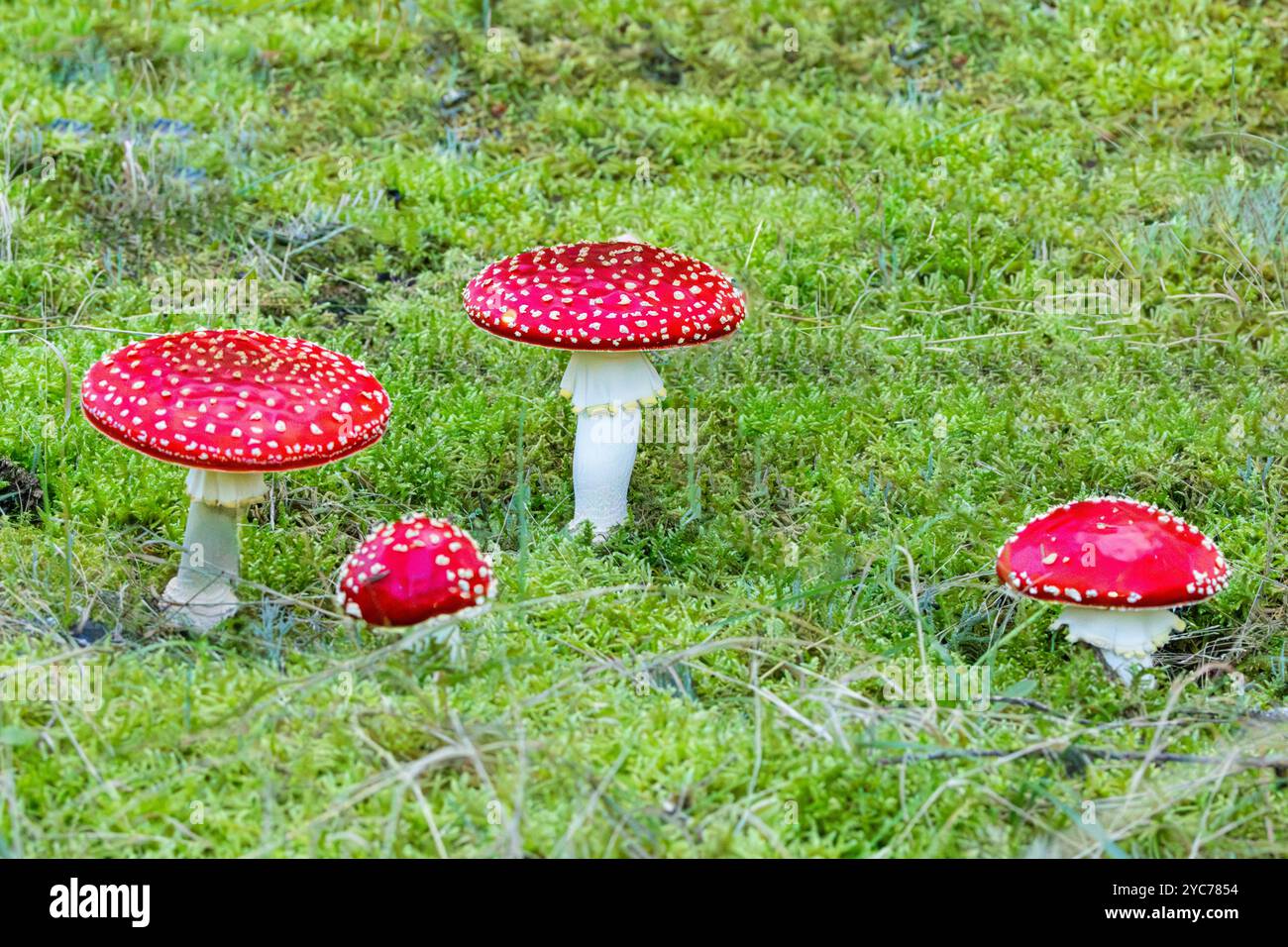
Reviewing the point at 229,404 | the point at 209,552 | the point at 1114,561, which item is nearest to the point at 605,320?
the point at 229,404

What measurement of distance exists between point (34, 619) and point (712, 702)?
2.25 meters

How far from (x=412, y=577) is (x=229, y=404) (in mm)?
785

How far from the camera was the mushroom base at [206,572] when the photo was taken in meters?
4.80

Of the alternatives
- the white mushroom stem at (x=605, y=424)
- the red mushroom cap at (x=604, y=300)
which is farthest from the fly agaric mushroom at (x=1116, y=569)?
the white mushroom stem at (x=605, y=424)

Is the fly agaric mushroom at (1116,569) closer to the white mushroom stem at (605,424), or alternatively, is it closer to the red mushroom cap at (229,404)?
the white mushroom stem at (605,424)

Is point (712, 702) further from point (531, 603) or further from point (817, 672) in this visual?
point (531, 603)

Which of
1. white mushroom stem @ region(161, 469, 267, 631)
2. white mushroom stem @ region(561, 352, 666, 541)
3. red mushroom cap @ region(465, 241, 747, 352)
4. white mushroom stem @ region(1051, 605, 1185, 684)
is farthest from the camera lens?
white mushroom stem @ region(561, 352, 666, 541)

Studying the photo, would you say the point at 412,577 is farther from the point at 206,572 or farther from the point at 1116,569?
the point at 1116,569

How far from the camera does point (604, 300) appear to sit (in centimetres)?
491

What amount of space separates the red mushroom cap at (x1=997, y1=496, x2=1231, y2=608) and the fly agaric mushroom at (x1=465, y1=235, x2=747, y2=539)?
141cm

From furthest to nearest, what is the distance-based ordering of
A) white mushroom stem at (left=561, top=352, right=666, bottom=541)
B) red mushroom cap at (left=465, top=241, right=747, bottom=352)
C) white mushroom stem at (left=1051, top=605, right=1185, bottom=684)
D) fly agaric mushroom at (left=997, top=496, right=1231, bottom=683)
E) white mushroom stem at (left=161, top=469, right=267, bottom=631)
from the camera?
white mushroom stem at (left=561, top=352, right=666, bottom=541), red mushroom cap at (left=465, top=241, right=747, bottom=352), white mushroom stem at (left=161, top=469, right=267, bottom=631), white mushroom stem at (left=1051, top=605, right=1185, bottom=684), fly agaric mushroom at (left=997, top=496, right=1231, bottom=683)

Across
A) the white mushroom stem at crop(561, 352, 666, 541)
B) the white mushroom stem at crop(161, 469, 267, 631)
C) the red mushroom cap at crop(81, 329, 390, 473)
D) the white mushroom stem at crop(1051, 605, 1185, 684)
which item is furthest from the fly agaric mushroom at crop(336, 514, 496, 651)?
the white mushroom stem at crop(1051, 605, 1185, 684)

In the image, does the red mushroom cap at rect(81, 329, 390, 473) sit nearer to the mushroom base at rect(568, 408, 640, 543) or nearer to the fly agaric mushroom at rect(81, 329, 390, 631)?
the fly agaric mushroom at rect(81, 329, 390, 631)

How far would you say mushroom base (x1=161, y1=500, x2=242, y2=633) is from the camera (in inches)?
189
